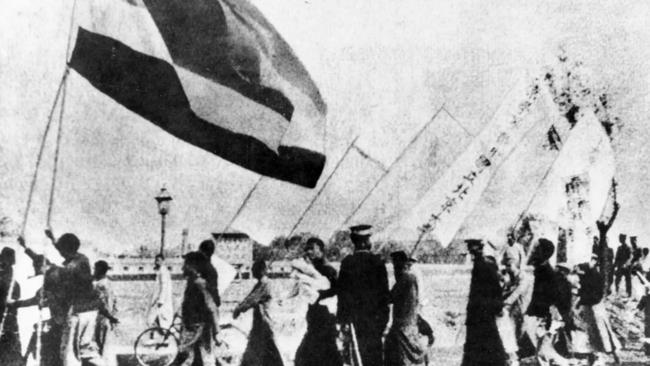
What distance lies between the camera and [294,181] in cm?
661

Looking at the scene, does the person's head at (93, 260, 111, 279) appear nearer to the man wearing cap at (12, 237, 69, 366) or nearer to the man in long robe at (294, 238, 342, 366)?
the man wearing cap at (12, 237, 69, 366)

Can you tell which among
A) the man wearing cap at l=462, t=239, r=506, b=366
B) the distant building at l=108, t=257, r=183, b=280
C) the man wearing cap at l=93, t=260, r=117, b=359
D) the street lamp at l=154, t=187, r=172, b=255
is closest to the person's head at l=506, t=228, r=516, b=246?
the man wearing cap at l=462, t=239, r=506, b=366

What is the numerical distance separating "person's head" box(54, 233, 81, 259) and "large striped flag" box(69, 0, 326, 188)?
1.06 meters

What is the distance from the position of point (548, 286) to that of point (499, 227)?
0.66 meters

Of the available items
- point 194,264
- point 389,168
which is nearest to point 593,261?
point 389,168

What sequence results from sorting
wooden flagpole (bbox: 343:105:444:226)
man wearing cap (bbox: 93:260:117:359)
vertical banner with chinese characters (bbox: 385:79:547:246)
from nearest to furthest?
man wearing cap (bbox: 93:260:117:359) < wooden flagpole (bbox: 343:105:444:226) < vertical banner with chinese characters (bbox: 385:79:547:246)

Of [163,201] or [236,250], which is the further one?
[236,250]

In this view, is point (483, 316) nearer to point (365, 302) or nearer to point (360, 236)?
point (365, 302)

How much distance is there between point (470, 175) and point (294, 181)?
1.44 m

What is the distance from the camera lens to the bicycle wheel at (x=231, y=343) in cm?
623

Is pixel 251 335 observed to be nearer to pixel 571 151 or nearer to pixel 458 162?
pixel 458 162

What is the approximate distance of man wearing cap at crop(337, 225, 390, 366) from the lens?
6.00 m

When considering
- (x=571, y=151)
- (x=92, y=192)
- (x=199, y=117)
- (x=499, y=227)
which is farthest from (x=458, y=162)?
(x=92, y=192)

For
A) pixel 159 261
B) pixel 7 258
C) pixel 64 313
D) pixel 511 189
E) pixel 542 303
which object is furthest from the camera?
pixel 511 189
